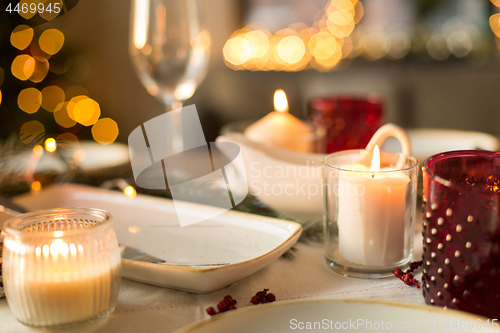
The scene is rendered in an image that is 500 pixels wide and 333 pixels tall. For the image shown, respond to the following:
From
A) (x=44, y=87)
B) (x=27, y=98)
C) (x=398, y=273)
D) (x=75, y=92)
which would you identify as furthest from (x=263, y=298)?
(x=75, y=92)

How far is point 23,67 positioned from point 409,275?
4.76 feet

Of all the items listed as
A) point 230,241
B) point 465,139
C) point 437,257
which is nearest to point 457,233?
point 437,257

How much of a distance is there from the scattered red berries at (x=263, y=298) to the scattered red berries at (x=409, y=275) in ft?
0.34

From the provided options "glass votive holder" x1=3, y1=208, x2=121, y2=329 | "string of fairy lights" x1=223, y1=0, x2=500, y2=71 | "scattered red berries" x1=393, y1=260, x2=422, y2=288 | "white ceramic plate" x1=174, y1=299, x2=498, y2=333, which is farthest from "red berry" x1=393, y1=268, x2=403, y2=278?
"string of fairy lights" x1=223, y1=0, x2=500, y2=71

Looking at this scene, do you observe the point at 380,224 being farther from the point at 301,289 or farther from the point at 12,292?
the point at 12,292

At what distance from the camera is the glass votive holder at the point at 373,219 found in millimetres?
347

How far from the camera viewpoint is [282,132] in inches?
24.9

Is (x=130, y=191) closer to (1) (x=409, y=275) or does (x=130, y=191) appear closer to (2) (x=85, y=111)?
(1) (x=409, y=275)

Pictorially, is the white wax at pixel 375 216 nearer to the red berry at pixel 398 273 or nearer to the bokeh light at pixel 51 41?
the red berry at pixel 398 273

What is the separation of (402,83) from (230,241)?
164cm

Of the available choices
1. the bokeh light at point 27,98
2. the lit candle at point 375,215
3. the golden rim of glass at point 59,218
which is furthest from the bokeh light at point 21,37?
the lit candle at point 375,215

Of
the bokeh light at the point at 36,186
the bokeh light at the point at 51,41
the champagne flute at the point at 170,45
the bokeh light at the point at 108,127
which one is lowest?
the bokeh light at the point at 108,127

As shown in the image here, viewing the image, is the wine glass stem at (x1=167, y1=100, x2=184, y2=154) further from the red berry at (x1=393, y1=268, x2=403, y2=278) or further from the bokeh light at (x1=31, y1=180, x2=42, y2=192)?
the red berry at (x1=393, y1=268, x2=403, y2=278)

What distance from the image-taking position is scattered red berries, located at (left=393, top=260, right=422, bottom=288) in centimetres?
33
